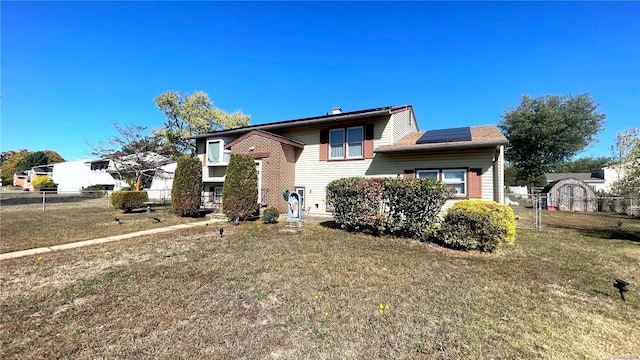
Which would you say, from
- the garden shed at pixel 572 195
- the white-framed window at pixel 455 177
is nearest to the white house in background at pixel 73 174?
the white-framed window at pixel 455 177

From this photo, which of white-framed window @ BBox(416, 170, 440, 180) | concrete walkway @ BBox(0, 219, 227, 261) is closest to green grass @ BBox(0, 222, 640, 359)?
concrete walkway @ BBox(0, 219, 227, 261)

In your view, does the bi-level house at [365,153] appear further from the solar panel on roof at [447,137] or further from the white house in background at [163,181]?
the white house in background at [163,181]

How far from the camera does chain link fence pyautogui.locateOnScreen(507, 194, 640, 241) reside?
33.1ft

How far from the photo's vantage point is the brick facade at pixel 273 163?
12.6 m

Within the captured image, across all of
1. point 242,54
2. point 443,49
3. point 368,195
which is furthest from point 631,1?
point 242,54

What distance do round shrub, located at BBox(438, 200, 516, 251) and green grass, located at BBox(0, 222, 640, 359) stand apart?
34 centimetres

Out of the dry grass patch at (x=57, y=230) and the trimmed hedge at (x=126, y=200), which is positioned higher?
the trimmed hedge at (x=126, y=200)

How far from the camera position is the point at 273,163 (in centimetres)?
1266

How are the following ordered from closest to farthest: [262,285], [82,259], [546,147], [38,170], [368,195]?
1. [262,285]
2. [82,259]
3. [368,195]
4. [546,147]
5. [38,170]

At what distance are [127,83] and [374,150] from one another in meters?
21.1

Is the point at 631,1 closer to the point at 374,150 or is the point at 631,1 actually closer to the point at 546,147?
the point at 374,150

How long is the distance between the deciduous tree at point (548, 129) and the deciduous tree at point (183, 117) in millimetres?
33285

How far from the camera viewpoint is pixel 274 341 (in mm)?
2705

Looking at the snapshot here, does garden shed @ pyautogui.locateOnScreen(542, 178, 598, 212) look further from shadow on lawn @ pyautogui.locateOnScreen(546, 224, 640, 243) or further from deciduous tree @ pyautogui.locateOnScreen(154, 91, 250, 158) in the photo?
deciduous tree @ pyautogui.locateOnScreen(154, 91, 250, 158)
